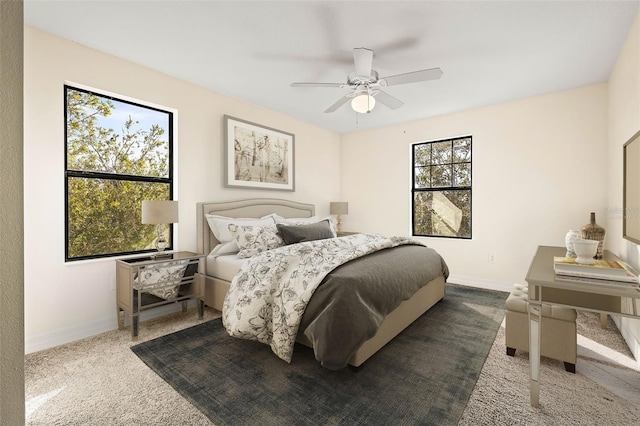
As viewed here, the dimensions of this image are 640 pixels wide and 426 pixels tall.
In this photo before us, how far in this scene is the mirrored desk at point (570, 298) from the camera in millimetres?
1452

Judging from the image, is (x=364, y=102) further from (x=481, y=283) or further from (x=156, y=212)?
(x=481, y=283)

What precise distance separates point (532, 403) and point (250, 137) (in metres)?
3.80

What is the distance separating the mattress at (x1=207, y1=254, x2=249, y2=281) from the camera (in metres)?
2.96

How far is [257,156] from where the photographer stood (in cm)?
417

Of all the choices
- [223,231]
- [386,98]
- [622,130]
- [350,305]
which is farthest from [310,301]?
[622,130]

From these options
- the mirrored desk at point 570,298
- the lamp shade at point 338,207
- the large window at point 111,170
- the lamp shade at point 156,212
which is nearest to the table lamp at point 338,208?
the lamp shade at point 338,207

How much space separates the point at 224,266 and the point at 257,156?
1.72 m

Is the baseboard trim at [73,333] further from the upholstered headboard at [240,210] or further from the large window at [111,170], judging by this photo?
the upholstered headboard at [240,210]

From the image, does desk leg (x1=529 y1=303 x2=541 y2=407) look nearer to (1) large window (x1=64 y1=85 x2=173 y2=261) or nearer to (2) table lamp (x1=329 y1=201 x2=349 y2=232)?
(1) large window (x1=64 y1=85 x2=173 y2=261)

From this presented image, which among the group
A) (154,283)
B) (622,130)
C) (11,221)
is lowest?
(154,283)

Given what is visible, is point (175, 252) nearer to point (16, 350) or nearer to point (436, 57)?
point (16, 350)

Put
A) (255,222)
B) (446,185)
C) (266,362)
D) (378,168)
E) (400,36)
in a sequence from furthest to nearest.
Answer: (378,168), (446,185), (255,222), (400,36), (266,362)

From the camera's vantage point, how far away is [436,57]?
278cm

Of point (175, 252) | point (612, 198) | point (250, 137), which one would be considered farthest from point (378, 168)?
point (175, 252)
